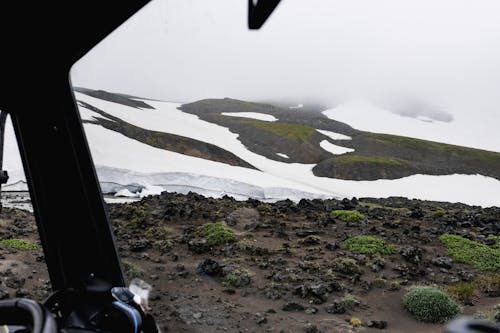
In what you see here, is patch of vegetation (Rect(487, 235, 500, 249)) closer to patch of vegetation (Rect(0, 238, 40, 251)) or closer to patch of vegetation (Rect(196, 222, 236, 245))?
patch of vegetation (Rect(196, 222, 236, 245))

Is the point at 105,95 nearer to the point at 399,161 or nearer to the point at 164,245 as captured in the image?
the point at 164,245

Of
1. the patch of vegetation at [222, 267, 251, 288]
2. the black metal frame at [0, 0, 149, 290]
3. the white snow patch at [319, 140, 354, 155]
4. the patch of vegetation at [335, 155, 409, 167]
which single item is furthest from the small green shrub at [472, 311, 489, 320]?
the white snow patch at [319, 140, 354, 155]

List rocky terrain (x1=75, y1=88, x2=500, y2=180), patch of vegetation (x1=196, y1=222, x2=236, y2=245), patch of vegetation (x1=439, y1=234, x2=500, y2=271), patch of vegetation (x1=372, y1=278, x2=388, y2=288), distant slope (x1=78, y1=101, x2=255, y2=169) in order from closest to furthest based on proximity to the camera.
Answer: patch of vegetation (x1=372, y1=278, x2=388, y2=288) < patch of vegetation (x1=439, y1=234, x2=500, y2=271) < patch of vegetation (x1=196, y1=222, x2=236, y2=245) < distant slope (x1=78, y1=101, x2=255, y2=169) < rocky terrain (x1=75, y1=88, x2=500, y2=180)

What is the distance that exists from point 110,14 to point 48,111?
110cm

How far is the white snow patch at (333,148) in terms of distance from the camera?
151 feet

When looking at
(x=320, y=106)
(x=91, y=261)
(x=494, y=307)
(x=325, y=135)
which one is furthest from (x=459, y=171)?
(x=320, y=106)

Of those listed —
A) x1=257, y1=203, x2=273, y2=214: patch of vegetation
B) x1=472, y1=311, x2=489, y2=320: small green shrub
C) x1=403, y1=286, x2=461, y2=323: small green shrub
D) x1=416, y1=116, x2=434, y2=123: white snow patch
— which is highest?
x1=472, y1=311, x2=489, y2=320: small green shrub

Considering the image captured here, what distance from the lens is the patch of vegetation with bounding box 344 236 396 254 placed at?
34.4 ft

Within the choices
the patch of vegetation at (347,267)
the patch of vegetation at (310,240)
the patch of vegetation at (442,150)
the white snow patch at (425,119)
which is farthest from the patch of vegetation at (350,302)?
the white snow patch at (425,119)

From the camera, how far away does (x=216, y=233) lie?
1108cm

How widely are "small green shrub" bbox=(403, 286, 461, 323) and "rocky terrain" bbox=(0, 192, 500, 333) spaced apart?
0.48ft

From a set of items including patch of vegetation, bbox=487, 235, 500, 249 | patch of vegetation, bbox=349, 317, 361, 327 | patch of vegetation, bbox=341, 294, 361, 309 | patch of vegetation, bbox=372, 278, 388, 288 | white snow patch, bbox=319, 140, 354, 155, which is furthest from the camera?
white snow patch, bbox=319, 140, 354, 155

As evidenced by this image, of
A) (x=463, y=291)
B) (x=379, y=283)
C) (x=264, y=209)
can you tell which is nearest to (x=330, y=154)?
(x=264, y=209)

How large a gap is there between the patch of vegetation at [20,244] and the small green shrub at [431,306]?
638 centimetres
